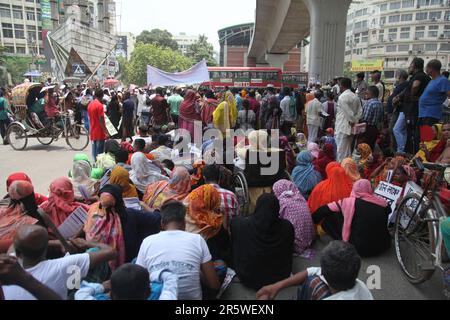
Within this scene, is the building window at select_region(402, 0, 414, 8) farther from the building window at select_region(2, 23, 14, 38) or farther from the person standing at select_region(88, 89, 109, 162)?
the person standing at select_region(88, 89, 109, 162)

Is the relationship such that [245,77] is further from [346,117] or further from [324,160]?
[324,160]

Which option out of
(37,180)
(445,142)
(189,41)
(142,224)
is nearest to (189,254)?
(142,224)

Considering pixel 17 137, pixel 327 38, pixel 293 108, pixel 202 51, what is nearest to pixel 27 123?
pixel 17 137

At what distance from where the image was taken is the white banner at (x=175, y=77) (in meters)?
11.1

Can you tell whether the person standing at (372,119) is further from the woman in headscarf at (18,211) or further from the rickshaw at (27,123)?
the rickshaw at (27,123)

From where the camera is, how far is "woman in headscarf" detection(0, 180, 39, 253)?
2945mm

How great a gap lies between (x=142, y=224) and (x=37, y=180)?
445cm

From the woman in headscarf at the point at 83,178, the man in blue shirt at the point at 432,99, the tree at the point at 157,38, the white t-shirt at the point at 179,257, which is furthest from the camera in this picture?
the tree at the point at 157,38

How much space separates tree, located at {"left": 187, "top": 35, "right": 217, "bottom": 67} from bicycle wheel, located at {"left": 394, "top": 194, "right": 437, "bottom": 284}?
84.7 m

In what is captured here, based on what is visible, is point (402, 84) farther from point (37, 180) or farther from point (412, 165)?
point (37, 180)

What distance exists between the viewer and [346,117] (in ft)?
20.6

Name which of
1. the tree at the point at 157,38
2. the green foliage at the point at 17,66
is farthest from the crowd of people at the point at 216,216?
the tree at the point at 157,38

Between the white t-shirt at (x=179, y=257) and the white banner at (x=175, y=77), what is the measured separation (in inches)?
366

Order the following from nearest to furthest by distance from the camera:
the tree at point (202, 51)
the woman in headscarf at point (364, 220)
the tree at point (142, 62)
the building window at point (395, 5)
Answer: the woman in headscarf at point (364, 220), the tree at point (142, 62), the building window at point (395, 5), the tree at point (202, 51)
